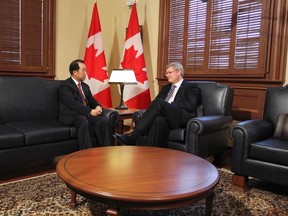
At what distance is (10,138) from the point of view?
2.39 m

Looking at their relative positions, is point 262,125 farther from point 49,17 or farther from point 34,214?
point 49,17

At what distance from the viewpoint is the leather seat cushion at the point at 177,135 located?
2715mm

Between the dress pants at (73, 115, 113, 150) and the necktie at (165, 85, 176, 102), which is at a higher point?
the necktie at (165, 85, 176, 102)

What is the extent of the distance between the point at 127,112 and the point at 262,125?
5.02ft

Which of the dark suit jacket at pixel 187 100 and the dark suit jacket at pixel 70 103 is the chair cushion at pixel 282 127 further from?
the dark suit jacket at pixel 70 103

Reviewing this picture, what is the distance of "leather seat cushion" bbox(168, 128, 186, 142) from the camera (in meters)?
2.71

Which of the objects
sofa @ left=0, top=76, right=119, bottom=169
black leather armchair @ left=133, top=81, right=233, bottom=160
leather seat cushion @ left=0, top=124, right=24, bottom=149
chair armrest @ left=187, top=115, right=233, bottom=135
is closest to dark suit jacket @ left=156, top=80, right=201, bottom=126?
black leather armchair @ left=133, top=81, right=233, bottom=160

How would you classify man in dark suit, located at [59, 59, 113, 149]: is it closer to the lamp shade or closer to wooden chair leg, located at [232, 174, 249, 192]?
the lamp shade

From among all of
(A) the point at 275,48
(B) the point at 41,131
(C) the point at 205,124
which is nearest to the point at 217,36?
(A) the point at 275,48

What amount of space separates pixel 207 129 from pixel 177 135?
297mm

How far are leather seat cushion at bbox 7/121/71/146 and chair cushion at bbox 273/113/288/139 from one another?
1.95 meters

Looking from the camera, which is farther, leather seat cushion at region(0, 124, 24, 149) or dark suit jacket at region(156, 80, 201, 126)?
dark suit jacket at region(156, 80, 201, 126)

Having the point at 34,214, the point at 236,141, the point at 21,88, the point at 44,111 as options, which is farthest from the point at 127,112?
the point at 34,214

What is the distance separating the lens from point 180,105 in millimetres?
2971
